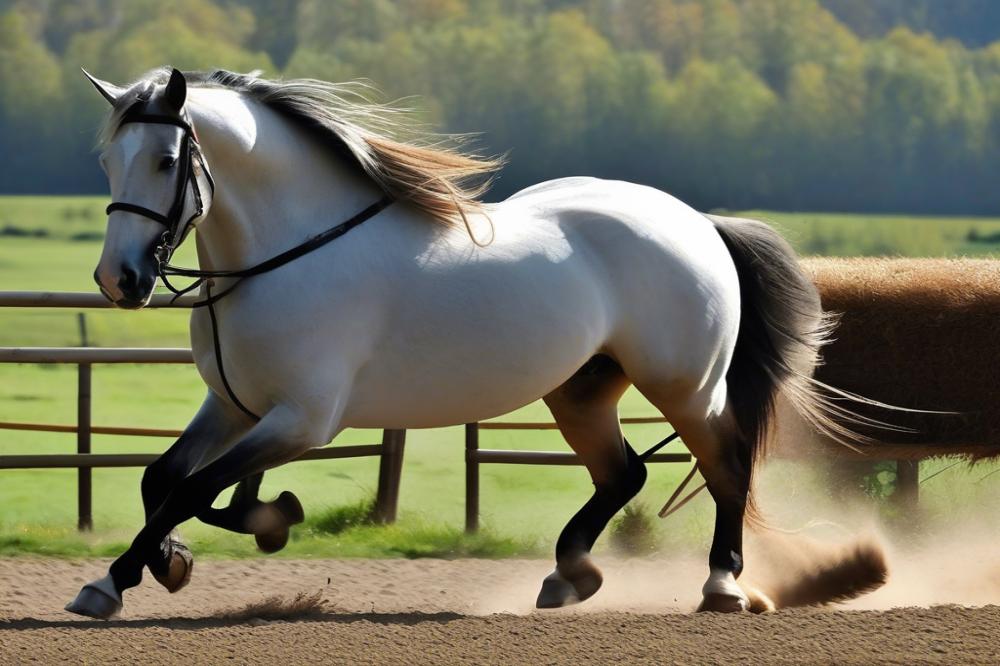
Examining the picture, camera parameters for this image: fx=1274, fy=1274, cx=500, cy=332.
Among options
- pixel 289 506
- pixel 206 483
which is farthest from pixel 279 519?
pixel 206 483

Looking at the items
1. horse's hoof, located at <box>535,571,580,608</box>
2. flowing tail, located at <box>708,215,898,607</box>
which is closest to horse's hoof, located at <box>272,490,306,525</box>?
horse's hoof, located at <box>535,571,580,608</box>

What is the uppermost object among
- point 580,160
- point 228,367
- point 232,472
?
point 228,367

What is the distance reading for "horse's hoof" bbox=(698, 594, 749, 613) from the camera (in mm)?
4441

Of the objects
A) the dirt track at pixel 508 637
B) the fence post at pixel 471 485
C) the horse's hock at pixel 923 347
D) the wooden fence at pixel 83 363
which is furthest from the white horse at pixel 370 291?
the fence post at pixel 471 485

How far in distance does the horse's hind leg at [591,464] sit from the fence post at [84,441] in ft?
8.11

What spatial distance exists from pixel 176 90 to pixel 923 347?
3.82 meters

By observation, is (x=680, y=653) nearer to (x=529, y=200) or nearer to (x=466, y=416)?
(x=466, y=416)

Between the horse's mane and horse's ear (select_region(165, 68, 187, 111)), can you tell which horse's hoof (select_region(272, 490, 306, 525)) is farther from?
horse's ear (select_region(165, 68, 187, 111))

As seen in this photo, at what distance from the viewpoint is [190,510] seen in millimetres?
3662

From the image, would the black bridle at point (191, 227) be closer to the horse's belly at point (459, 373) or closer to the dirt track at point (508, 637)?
the horse's belly at point (459, 373)

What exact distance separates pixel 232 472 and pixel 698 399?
1707 millimetres

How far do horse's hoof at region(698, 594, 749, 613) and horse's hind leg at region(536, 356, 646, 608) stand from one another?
419 millimetres

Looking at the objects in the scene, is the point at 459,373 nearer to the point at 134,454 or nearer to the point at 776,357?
the point at 776,357

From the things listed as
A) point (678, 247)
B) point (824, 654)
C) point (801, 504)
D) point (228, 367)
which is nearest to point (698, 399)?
point (678, 247)
